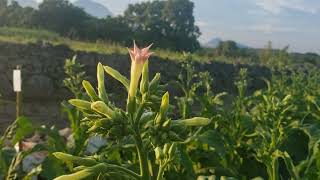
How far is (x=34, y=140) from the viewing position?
8.88m

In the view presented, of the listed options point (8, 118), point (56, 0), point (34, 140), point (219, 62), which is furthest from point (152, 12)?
point (34, 140)

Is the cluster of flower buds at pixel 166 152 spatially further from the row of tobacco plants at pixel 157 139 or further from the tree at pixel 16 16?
the tree at pixel 16 16

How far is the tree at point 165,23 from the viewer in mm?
40644

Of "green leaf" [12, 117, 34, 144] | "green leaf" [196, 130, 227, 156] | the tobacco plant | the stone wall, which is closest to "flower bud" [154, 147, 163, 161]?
the tobacco plant

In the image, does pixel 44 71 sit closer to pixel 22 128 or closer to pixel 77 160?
pixel 22 128

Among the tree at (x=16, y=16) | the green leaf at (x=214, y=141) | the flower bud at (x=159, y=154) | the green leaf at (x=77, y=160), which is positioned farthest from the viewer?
the tree at (x=16, y=16)

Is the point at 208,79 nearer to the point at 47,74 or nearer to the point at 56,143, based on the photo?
the point at 56,143

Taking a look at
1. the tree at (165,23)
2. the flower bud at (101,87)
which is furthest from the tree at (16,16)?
the flower bud at (101,87)

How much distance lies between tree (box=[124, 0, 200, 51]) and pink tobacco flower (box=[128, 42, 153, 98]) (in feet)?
116

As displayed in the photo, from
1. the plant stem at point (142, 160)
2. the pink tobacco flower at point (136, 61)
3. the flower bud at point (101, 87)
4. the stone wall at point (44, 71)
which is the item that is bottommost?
the stone wall at point (44, 71)

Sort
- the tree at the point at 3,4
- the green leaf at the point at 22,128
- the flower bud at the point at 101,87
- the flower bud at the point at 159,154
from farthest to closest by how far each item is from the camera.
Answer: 1. the tree at the point at 3,4
2. the green leaf at the point at 22,128
3. the flower bud at the point at 101,87
4. the flower bud at the point at 159,154

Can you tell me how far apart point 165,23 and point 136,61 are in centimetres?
4420

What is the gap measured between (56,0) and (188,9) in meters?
26.0

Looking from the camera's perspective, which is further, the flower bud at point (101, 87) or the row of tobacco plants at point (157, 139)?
the flower bud at point (101, 87)
